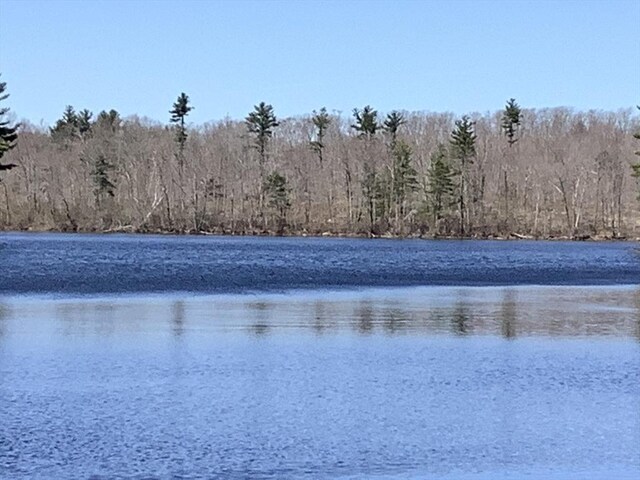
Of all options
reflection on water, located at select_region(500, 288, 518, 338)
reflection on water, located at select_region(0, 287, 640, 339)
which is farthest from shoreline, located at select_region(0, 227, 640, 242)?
reflection on water, located at select_region(0, 287, 640, 339)

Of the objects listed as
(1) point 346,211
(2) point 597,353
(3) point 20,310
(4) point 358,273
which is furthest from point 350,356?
(1) point 346,211

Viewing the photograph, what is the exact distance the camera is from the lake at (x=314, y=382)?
552 inches

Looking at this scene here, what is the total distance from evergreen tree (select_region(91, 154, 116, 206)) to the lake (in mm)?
79627

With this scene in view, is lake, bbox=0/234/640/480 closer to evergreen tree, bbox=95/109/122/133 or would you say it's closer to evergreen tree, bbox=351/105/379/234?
evergreen tree, bbox=351/105/379/234

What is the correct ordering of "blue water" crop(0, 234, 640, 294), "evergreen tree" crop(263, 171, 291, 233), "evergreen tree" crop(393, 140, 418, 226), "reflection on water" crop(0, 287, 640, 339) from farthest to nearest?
1. "evergreen tree" crop(393, 140, 418, 226)
2. "evergreen tree" crop(263, 171, 291, 233)
3. "blue water" crop(0, 234, 640, 294)
4. "reflection on water" crop(0, 287, 640, 339)

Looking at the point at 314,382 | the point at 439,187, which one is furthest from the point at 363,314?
the point at 439,187

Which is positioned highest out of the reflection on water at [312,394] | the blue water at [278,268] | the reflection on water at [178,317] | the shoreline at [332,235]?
the shoreline at [332,235]

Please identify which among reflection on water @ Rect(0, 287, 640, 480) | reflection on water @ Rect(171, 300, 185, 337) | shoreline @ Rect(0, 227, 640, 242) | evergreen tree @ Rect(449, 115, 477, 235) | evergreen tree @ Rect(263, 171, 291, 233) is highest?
evergreen tree @ Rect(449, 115, 477, 235)

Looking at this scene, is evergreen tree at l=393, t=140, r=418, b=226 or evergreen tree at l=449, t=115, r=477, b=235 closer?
evergreen tree at l=393, t=140, r=418, b=226

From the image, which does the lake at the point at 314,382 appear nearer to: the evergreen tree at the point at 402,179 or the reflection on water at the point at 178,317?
the reflection on water at the point at 178,317

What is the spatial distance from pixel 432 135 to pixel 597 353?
13461cm

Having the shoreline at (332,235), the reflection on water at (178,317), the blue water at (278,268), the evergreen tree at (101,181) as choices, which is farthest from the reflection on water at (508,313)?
the evergreen tree at (101,181)

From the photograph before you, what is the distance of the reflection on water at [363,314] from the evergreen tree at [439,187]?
6984 cm

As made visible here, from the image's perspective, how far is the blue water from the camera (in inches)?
1735
